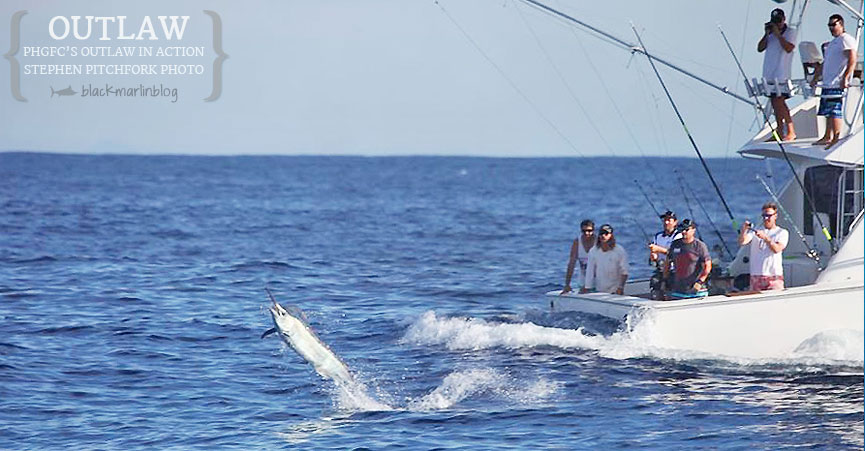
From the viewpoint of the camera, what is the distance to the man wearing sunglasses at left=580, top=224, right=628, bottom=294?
17594 millimetres

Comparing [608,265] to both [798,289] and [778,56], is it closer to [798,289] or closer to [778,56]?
[798,289]

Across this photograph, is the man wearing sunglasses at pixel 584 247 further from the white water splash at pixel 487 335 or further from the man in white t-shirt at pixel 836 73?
the man in white t-shirt at pixel 836 73

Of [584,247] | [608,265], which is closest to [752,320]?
[608,265]

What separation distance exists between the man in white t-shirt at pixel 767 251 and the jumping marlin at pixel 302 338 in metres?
5.31

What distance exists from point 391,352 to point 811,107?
6903 mm

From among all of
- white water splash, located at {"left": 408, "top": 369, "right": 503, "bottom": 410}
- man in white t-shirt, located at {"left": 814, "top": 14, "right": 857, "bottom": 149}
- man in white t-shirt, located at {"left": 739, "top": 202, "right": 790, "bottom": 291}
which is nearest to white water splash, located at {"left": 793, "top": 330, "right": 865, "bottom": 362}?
man in white t-shirt, located at {"left": 739, "top": 202, "right": 790, "bottom": 291}

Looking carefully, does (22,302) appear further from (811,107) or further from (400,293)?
(811,107)

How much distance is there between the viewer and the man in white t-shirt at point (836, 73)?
53.7ft

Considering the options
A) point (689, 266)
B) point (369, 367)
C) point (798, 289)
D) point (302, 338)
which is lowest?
point (369, 367)

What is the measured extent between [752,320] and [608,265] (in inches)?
93.7

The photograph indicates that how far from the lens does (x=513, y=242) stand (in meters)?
40.6

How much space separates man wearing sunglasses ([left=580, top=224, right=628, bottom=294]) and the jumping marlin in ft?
15.2

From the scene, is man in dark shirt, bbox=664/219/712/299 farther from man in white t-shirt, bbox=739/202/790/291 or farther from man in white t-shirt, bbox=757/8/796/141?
man in white t-shirt, bbox=757/8/796/141

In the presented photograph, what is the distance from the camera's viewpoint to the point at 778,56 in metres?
17.6
